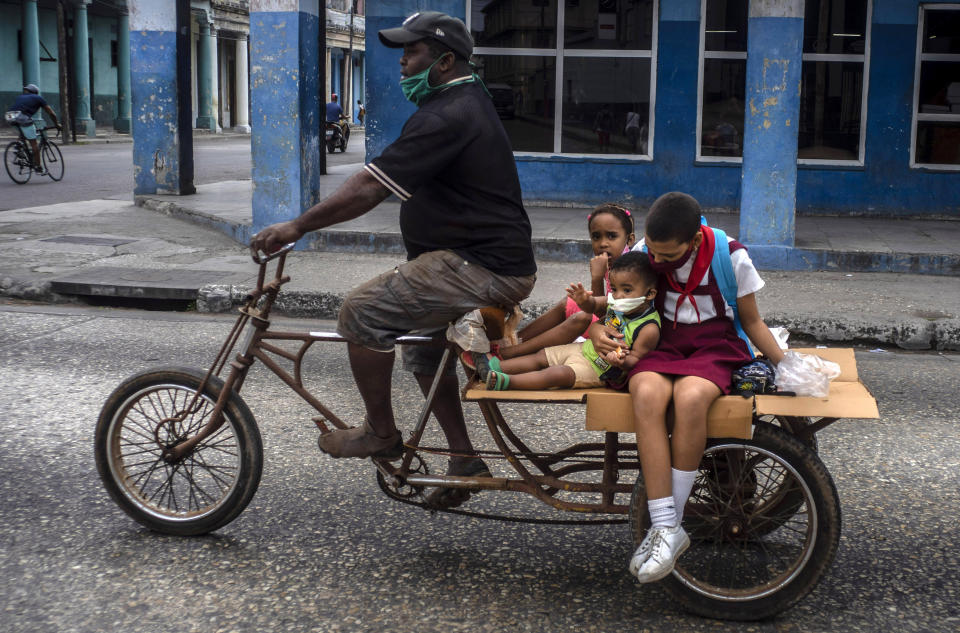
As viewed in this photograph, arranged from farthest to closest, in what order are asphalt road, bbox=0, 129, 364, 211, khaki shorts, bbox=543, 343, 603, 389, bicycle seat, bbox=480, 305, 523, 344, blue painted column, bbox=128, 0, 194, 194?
asphalt road, bbox=0, 129, 364, 211, blue painted column, bbox=128, 0, 194, 194, bicycle seat, bbox=480, 305, 523, 344, khaki shorts, bbox=543, 343, 603, 389

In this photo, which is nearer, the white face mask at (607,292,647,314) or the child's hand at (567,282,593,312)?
the white face mask at (607,292,647,314)

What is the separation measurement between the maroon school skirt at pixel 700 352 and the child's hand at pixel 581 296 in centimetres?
29

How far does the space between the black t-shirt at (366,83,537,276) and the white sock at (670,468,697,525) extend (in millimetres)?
920

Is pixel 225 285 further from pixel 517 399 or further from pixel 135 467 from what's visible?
pixel 517 399

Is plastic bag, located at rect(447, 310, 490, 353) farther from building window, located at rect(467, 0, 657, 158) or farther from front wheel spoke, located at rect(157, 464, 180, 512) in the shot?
building window, located at rect(467, 0, 657, 158)

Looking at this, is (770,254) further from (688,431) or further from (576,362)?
(688,431)

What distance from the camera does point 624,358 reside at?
141 inches

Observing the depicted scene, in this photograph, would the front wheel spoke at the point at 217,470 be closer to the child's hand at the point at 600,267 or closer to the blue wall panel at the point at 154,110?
the child's hand at the point at 600,267

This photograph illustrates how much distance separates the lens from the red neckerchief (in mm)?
3559

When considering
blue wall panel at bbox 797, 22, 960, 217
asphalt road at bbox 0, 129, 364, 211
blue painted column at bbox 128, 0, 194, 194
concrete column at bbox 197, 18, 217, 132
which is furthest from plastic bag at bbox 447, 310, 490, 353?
concrete column at bbox 197, 18, 217, 132

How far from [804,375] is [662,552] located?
0.72 metres

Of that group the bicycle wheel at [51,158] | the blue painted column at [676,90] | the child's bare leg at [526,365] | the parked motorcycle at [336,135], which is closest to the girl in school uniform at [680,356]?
the child's bare leg at [526,365]

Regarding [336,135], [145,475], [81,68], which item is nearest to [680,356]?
[145,475]

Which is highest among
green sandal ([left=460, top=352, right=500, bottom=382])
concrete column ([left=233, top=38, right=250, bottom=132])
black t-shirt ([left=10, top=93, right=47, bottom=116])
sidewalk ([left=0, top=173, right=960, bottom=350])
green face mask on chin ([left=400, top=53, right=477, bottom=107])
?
concrete column ([left=233, top=38, right=250, bottom=132])
